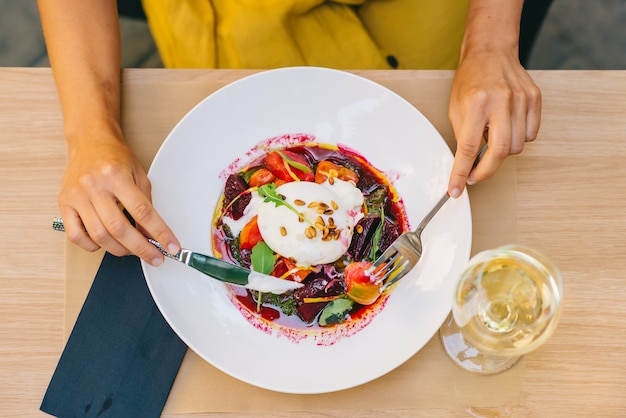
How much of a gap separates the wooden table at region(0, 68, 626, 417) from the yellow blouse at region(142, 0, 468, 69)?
0.18 metres

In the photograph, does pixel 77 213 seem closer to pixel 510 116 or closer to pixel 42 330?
pixel 42 330

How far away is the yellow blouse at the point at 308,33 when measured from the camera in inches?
62.7

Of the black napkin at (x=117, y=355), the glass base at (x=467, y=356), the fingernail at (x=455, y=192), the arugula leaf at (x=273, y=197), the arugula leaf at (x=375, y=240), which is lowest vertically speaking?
the glass base at (x=467, y=356)

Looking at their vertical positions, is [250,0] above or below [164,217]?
above

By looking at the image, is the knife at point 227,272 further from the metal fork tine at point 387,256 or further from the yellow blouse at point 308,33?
the yellow blouse at point 308,33

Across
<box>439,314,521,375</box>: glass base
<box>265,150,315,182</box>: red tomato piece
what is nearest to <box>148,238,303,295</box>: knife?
<box>265,150,315,182</box>: red tomato piece

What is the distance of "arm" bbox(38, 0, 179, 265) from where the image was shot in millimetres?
1285

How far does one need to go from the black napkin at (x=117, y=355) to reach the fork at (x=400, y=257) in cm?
48

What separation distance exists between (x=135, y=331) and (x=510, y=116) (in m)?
0.98

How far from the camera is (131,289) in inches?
55.2

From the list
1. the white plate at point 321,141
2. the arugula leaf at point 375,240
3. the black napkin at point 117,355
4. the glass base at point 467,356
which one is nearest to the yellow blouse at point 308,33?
the white plate at point 321,141

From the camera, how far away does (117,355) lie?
1374 millimetres

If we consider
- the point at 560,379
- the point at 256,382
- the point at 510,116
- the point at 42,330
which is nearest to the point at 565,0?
the point at 510,116

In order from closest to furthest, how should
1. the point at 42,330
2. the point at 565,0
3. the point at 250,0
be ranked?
1. the point at 42,330
2. the point at 250,0
3. the point at 565,0
